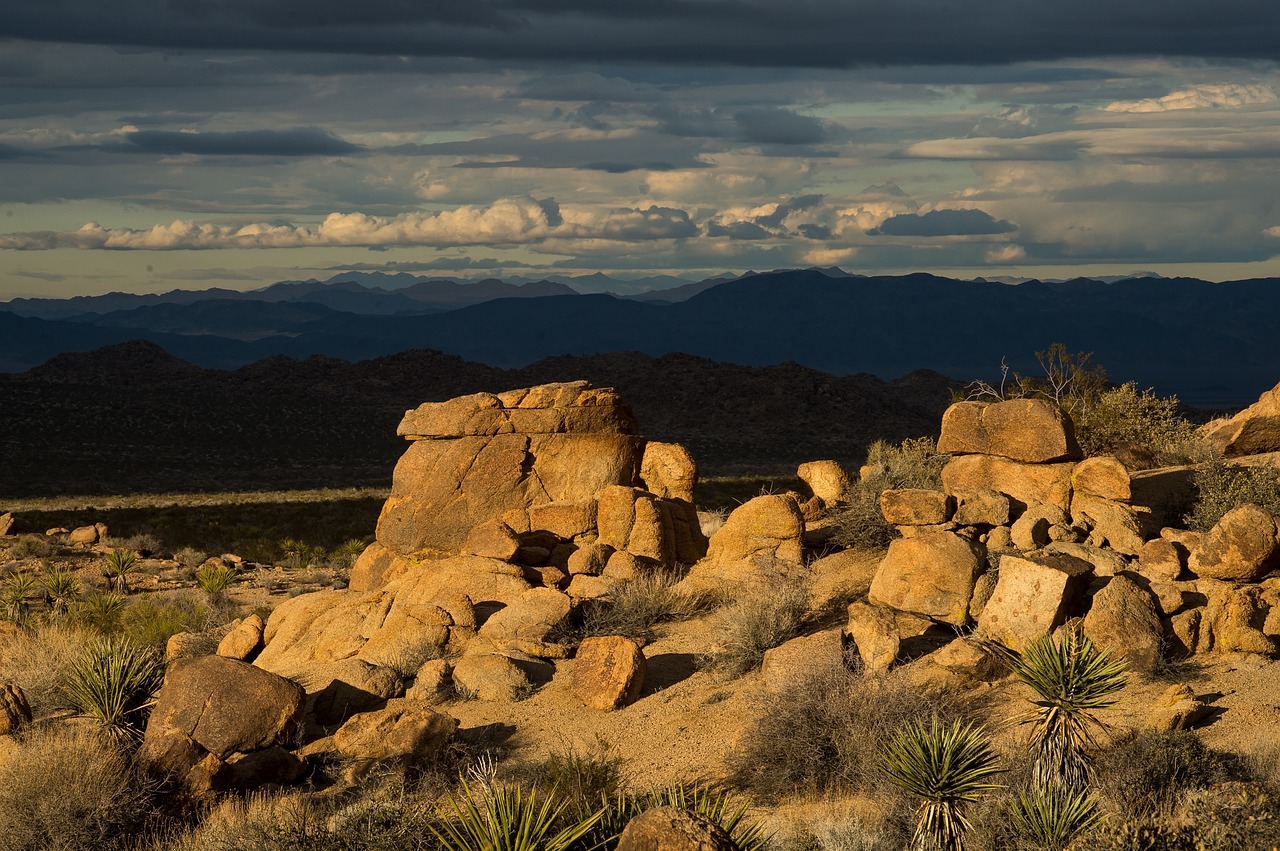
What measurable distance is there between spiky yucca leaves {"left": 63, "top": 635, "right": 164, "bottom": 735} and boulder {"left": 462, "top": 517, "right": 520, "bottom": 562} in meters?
4.66

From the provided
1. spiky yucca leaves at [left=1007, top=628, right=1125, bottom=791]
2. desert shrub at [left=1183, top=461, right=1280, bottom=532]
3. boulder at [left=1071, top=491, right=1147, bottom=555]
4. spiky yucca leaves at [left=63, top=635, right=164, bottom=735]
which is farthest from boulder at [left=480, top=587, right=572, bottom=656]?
desert shrub at [left=1183, top=461, right=1280, bottom=532]

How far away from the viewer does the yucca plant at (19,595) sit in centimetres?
2105

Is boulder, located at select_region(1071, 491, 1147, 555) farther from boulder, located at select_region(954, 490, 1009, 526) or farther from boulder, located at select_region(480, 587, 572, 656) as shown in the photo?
boulder, located at select_region(480, 587, 572, 656)

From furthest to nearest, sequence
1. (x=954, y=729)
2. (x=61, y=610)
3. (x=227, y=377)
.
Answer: (x=227, y=377), (x=61, y=610), (x=954, y=729)

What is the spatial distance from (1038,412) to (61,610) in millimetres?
17375

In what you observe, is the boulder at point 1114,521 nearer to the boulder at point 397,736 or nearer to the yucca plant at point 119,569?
the boulder at point 397,736

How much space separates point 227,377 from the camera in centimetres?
10312

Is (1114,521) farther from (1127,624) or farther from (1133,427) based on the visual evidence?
(1133,427)

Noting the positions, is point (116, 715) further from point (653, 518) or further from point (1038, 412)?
point (1038, 412)

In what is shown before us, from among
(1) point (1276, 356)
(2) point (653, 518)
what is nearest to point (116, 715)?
(2) point (653, 518)

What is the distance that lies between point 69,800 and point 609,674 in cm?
547

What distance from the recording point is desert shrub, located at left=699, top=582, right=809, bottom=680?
546 inches

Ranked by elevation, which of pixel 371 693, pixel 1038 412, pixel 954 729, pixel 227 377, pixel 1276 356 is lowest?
pixel 1276 356

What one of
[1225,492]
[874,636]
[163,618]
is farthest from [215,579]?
[1225,492]
